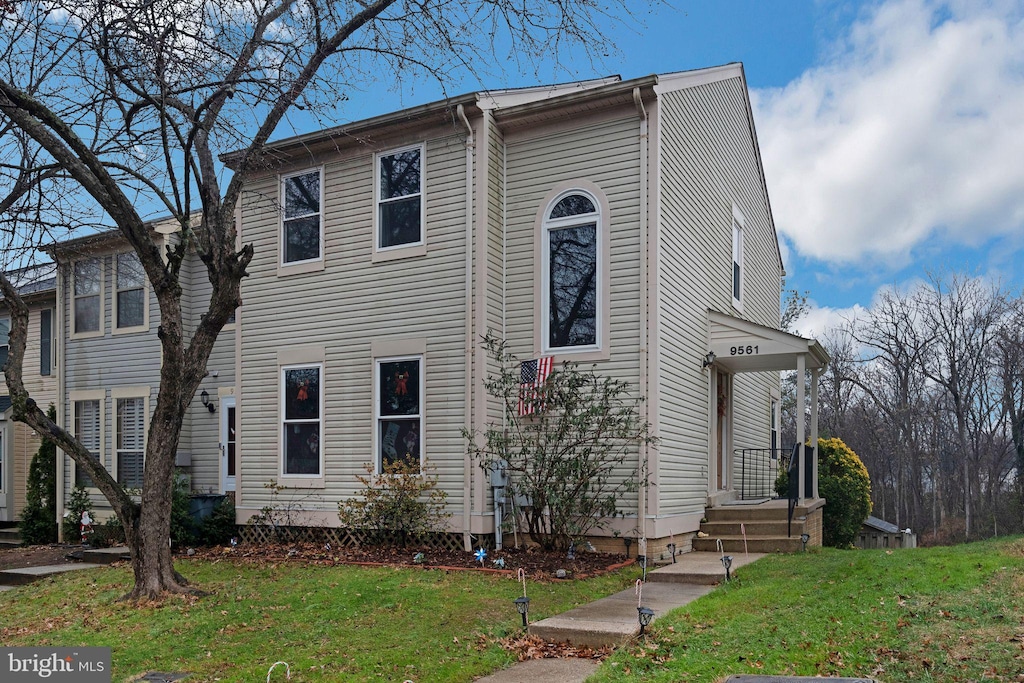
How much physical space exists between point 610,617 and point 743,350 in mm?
6766

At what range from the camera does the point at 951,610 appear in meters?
6.94

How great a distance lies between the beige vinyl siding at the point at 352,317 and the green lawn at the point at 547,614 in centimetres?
245

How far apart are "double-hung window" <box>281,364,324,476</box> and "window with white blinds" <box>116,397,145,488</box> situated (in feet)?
15.9

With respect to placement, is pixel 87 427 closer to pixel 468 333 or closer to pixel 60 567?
pixel 60 567

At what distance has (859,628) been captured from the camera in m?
6.71

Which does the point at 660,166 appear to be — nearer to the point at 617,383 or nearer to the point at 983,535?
the point at 617,383

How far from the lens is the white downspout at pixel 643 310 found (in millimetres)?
11523

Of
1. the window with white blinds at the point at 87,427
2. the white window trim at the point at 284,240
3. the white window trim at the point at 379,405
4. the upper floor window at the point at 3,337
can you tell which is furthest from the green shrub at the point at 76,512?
the white window trim at the point at 379,405

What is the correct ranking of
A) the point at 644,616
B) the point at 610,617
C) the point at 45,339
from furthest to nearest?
the point at 45,339 < the point at 610,617 < the point at 644,616

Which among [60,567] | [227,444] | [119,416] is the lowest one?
[60,567]

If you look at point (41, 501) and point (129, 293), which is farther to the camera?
point (41, 501)

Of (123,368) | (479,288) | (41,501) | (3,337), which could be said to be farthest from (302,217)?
(3,337)

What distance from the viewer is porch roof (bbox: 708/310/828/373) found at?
13.1 metres

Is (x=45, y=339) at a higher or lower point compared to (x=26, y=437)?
higher
